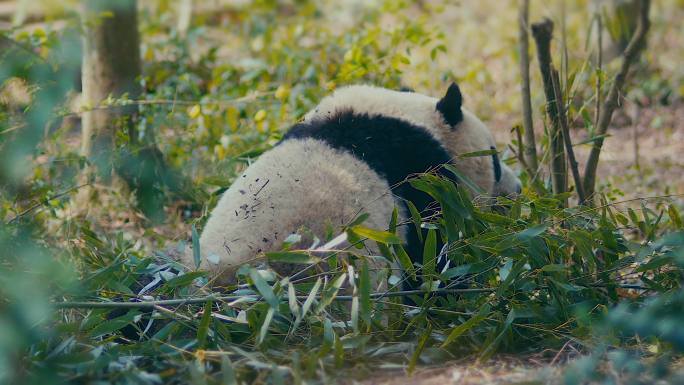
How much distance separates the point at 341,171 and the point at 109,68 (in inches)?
86.9

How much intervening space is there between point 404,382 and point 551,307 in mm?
765

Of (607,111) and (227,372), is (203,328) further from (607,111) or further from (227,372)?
(607,111)

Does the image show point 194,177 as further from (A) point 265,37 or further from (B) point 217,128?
(A) point 265,37

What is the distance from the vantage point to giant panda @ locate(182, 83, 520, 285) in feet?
Result: 9.53

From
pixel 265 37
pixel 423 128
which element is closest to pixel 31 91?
pixel 423 128

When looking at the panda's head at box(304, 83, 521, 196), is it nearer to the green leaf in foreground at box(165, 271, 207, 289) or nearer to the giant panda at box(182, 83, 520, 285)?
the giant panda at box(182, 83, 520, 285)

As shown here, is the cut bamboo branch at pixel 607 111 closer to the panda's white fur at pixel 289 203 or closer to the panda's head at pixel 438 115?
the panda's head at pixel 438 115

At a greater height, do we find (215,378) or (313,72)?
(313,72)

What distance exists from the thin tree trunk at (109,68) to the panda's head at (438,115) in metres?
1.56

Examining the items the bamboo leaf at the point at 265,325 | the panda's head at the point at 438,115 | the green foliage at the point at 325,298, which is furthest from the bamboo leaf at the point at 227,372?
the panda's head at the point at 438,115

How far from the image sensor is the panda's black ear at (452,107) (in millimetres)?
3416

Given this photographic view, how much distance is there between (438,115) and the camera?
11.4 feet

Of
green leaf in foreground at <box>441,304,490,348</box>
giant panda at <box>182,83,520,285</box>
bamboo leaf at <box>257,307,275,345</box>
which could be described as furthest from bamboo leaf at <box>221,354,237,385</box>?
green leaf in foreground at <box>441,304,490,348</box>

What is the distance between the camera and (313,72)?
5.44m
